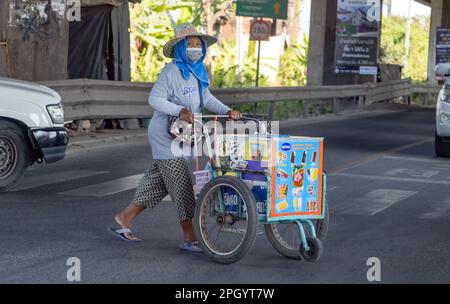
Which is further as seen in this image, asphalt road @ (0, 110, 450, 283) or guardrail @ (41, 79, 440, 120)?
guardrail @ (41, 79, 440, 120)

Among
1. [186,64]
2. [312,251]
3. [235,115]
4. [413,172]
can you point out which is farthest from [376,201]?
[186,64]

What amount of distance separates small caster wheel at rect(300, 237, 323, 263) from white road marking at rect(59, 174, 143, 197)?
157 inches

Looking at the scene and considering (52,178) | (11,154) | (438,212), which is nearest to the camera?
(438,212)

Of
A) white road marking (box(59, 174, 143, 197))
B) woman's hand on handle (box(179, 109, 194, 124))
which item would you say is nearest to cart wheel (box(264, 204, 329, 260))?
woman's hand on handle (box(179, 109, 194, 124))

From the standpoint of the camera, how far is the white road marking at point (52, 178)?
12305mm

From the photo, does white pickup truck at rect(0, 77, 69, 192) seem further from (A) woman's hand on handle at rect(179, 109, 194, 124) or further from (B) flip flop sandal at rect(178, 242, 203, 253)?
(A) woman's hand on handle at rect(179, 109, 194, 124)

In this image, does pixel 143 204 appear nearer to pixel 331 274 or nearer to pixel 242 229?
pixel 242 229

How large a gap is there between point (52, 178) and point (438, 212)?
187 inches

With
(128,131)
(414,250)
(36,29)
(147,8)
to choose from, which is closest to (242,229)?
(414,250)

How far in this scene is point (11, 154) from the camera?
39.5 ft

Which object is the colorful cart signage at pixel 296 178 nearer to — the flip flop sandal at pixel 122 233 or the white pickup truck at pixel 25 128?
the flip flop sandal at pixel 122 233

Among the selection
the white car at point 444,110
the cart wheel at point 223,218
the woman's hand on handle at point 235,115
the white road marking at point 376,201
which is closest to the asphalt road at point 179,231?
the white road marking at point 376,201

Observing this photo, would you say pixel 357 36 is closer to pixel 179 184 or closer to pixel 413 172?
pixel 413 172

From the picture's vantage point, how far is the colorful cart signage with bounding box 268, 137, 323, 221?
7910 mm
